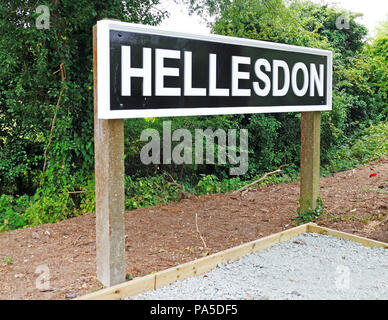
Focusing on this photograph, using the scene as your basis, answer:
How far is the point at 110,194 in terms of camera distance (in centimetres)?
323

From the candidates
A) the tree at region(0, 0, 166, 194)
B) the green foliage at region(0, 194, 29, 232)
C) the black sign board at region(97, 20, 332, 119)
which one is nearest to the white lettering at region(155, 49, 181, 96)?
the black sign board at region(97, 20, 332, 119)

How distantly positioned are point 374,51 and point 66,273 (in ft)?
50.6

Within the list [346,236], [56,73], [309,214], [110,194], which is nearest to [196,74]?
[110,194]

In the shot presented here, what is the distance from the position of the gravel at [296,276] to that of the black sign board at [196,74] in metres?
1.44

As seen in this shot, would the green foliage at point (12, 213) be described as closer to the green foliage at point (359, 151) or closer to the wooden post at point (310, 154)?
the wooden post at point (310, 154)

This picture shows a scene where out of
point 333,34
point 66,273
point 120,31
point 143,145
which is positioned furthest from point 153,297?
point 333,34

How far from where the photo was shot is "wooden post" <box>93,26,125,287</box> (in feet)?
10.6

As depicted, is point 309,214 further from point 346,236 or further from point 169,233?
point 169,233

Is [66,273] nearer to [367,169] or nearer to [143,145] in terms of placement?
[143,145]

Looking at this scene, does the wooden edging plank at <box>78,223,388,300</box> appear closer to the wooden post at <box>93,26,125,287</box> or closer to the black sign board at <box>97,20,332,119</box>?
the wooden post at <box>93,26,125,287</box>

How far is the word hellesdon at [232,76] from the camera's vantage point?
3291 millimetres

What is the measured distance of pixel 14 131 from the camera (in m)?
7.77

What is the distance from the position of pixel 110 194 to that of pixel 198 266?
1.01 metres

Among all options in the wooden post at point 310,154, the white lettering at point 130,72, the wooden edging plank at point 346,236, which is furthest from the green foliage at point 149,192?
the white lettering at point 130,72
